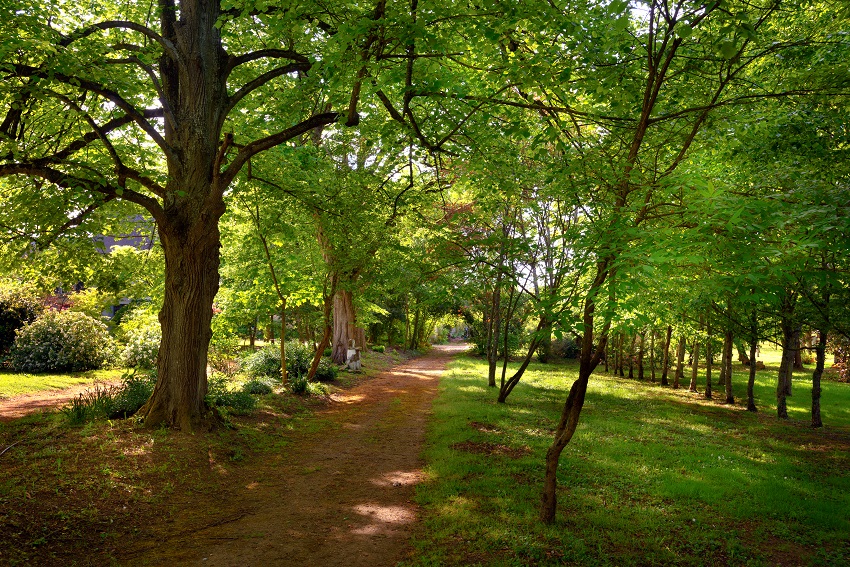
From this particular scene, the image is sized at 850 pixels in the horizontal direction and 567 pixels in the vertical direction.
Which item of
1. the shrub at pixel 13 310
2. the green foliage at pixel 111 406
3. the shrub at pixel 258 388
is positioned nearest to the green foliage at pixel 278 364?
the shrub at pixel 258 388

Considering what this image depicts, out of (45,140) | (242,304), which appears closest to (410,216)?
(242,304)

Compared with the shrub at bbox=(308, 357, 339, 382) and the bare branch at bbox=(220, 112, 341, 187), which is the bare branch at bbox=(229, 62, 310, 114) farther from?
the shrub at bbox=(308, 357, 339, 382)

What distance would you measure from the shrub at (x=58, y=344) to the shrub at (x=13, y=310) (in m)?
0.58

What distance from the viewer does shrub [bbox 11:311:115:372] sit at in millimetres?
15281

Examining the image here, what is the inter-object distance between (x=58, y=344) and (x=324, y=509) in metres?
14.0

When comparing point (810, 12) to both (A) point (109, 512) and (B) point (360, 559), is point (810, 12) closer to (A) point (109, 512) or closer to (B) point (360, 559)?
(B) point (360, 559)

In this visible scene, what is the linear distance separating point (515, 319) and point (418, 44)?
97.3ft

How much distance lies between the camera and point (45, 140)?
8938mm

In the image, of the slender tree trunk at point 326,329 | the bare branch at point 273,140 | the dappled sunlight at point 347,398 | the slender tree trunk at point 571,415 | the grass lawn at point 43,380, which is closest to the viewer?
the slender tree trunk at point 571,415

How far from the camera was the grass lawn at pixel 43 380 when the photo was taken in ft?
40.6

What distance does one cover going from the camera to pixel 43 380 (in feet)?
45.8

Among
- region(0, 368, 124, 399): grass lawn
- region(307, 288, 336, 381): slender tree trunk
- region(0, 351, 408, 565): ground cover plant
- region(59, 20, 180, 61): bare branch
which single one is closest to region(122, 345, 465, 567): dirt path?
region(0, 351, 408, 565): ground cover plant

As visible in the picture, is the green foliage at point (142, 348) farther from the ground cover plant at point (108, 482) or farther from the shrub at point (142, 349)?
the ground cover plant at point (108, 482)

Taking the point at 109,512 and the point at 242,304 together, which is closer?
the point at 109,512
